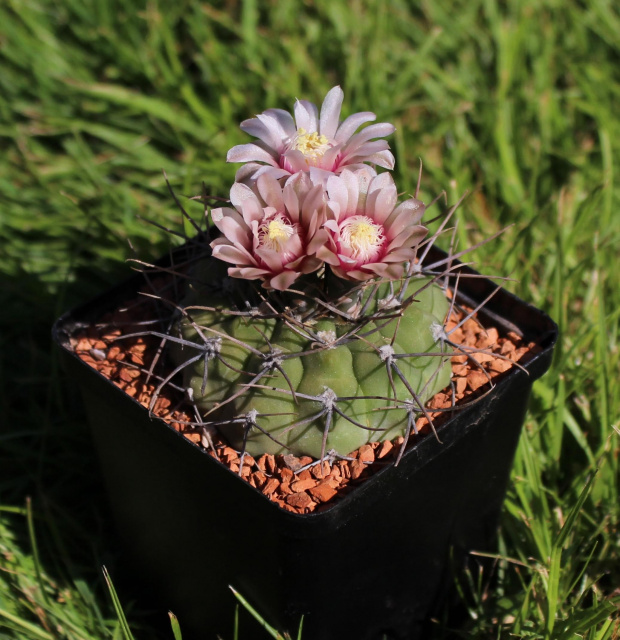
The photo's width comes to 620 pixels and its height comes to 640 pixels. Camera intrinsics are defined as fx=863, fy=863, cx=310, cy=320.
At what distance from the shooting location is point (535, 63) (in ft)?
9.16

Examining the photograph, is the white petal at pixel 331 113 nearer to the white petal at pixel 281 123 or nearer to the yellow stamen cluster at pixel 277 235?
the white petal at pixel 281 123

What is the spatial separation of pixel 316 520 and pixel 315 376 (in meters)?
0.20

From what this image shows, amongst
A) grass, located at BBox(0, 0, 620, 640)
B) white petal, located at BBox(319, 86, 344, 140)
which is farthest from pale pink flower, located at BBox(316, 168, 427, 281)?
grass, located at BBox(0, 0, 620, 640)

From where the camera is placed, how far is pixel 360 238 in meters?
1.15

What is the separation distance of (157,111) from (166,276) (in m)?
1.10

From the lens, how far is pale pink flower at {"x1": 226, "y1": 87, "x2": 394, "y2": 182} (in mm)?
1205

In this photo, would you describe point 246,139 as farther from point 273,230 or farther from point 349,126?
point 273,230

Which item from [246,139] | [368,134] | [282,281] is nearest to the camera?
[282,281]

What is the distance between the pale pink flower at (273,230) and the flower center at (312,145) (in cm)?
5

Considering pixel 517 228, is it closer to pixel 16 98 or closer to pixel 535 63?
pixel 535 63

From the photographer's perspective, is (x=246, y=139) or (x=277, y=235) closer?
(x=277, y=235)

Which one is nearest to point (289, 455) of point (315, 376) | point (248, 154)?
point (315, 376)

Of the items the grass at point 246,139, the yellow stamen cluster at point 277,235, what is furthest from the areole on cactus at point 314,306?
the grass at point 246,139

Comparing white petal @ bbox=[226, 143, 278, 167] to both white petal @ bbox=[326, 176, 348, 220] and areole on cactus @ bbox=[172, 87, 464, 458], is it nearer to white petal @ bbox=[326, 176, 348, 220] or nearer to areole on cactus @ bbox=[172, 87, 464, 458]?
areole on cactus @ bbox=[172, 87, 464, 458]
